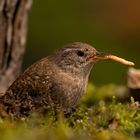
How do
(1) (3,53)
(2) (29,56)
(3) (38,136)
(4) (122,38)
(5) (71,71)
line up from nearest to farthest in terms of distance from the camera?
(3) (38,136) < (5) (71,71) < (1) (3,53) < (2) (29,56) < (4) (122,38)

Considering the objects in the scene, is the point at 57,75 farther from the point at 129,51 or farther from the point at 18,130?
the point at 129,51

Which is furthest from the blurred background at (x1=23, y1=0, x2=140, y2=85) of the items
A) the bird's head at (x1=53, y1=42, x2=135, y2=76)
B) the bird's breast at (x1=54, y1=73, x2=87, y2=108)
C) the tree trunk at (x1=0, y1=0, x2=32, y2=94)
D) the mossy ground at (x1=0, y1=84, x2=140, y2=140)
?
the mossy ground at (x1=0, y1=84, x2=140, y2=140)

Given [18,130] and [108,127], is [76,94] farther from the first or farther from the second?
[18,130]

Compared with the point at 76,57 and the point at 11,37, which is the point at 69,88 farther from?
the point at 11,37

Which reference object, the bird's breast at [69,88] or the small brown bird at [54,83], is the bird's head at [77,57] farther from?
the bird's breast at [69,88]

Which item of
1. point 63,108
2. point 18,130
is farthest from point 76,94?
point 18,130

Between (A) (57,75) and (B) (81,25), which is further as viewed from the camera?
(B) (81,25)

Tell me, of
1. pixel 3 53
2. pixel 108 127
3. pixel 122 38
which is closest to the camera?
pixel 108 127

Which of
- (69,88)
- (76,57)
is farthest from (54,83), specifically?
(76,57)
